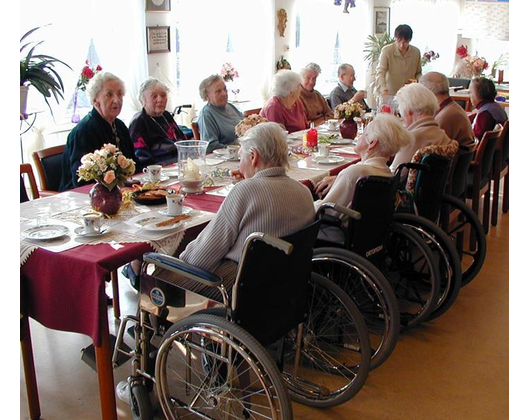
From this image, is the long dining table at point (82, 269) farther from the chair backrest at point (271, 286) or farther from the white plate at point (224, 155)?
the white plate at point (224, 155)

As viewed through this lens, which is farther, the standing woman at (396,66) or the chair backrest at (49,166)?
the standing woman at (396,66)

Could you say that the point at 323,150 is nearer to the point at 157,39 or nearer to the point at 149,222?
the point at 149,222

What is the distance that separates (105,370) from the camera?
6.38 ft

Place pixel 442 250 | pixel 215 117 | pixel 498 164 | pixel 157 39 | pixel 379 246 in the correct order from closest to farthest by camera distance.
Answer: pixel 379 246 → pixel 442 250 → pixel 215 117 → pixel 498 164 → pixel 157 39

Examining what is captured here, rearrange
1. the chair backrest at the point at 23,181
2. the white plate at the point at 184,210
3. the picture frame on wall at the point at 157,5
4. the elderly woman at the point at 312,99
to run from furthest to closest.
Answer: the picture frame on wall at the point at 157,5
the elderly woman at the point at 312,99
the chair backrest at the point at 23,181
the white plate at the point at 184,210

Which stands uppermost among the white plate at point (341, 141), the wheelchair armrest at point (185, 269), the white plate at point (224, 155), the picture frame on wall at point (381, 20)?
the picture frame on wall at point (381, 20)

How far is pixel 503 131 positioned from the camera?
4324mm

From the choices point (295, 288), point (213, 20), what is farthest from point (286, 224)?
point (213, 20)

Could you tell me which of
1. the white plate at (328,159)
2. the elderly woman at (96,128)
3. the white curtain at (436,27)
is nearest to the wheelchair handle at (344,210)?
the white plate at (328,159)

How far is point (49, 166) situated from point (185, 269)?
1.57 m

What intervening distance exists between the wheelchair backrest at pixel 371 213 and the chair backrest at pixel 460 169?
1.06 meters

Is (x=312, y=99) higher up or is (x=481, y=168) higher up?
(x=312, y=99)

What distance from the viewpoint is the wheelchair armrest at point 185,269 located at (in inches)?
69.4

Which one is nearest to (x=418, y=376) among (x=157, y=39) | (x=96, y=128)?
(x=96, y=128)
